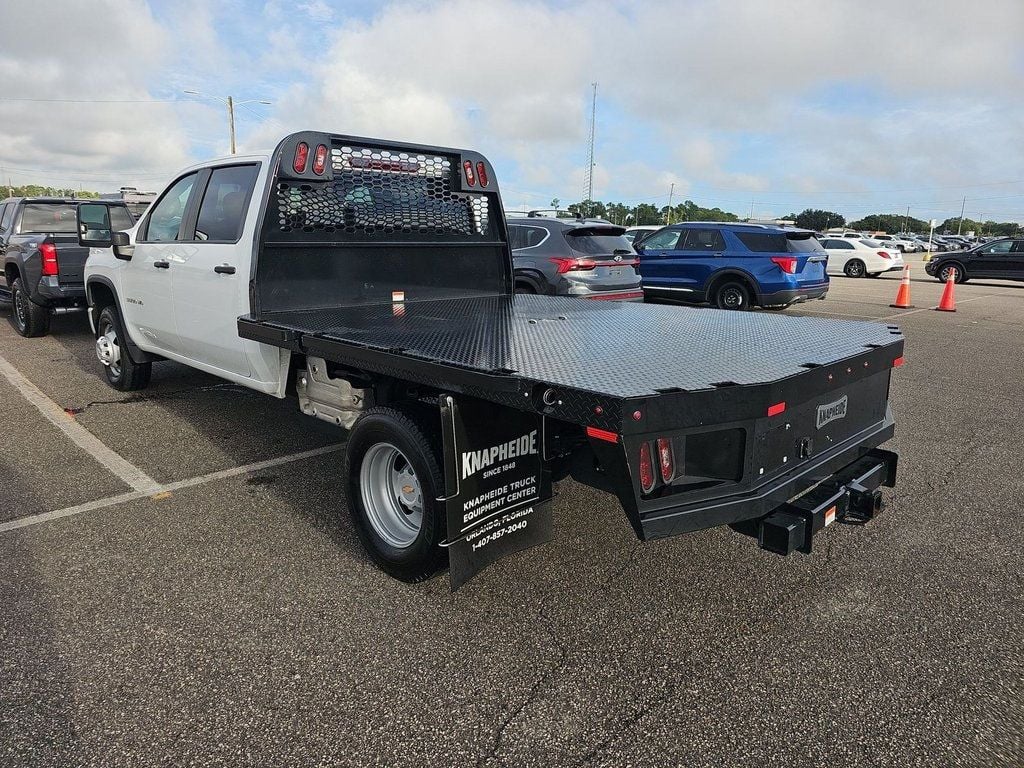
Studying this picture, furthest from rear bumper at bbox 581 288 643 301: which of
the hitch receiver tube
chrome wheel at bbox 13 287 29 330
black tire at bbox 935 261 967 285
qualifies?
black tire at bbox 935 261 967 285

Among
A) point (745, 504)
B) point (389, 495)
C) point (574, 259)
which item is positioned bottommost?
point (389, 495)

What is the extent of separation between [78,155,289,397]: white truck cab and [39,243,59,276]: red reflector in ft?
9.71

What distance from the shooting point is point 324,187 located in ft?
14.4

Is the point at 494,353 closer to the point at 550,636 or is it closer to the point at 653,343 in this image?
the point at 653,343

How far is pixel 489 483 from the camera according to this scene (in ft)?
9.39

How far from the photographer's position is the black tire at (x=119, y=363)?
643 cm

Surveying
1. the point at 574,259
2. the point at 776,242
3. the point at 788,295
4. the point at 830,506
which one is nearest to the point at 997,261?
the point at 776,242

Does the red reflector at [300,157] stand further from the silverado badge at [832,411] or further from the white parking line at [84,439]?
the silverado badge at [832,411]

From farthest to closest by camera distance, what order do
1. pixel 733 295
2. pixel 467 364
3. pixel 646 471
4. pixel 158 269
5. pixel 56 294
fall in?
pixel 733 295, pixel 56 294, pixel 158 269, pixel 467 364, pixel 646 471

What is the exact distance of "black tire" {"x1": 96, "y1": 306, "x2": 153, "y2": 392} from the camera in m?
6.43

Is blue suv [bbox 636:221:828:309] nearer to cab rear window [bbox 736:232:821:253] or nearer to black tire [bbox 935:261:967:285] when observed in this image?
cab rear window [bbox 736:232:821:253]

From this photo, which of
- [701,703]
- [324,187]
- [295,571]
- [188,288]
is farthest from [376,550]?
[188,288]

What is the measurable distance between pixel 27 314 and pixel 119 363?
3.93 m

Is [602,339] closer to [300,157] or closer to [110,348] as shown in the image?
[300,157]
